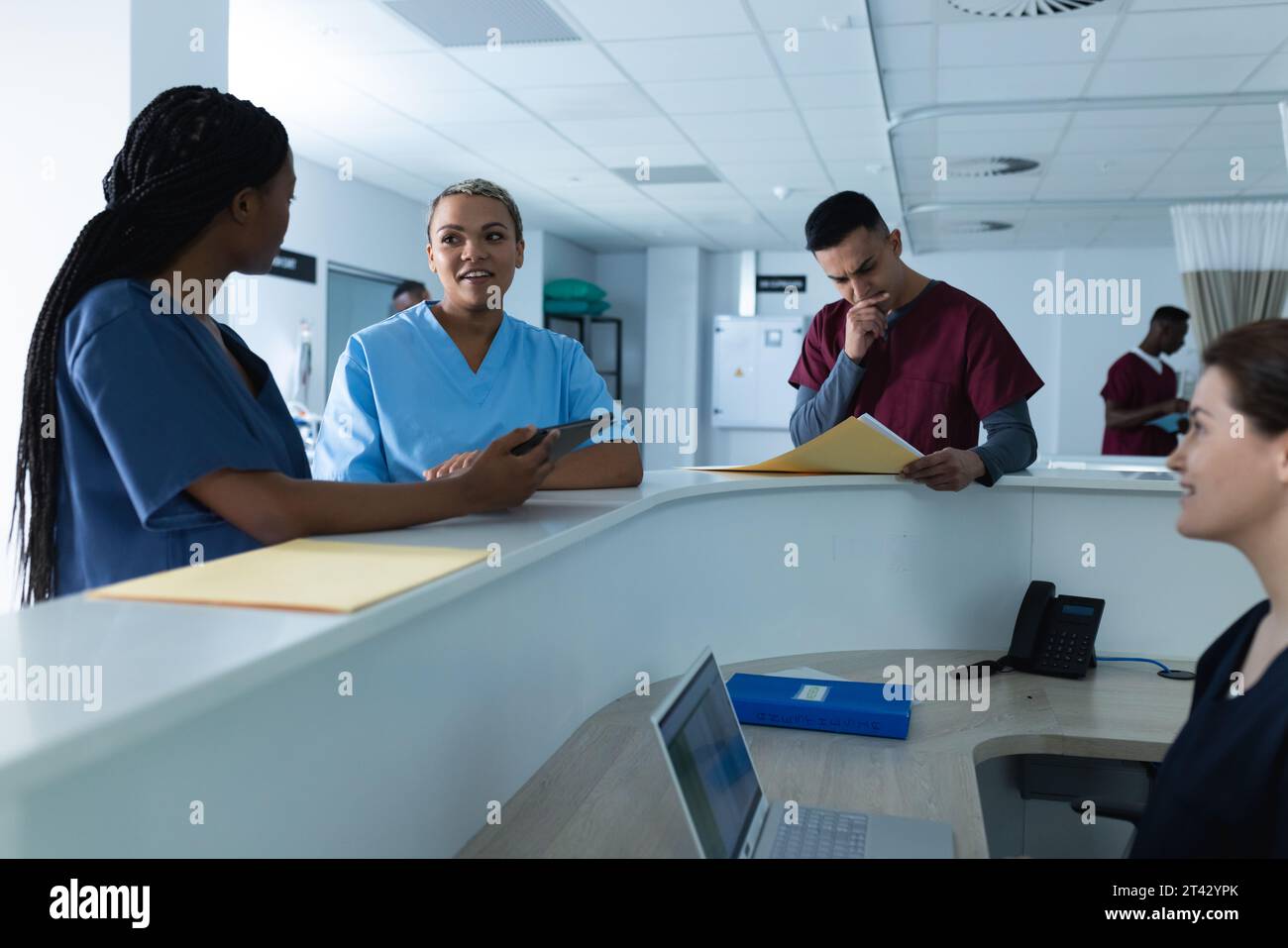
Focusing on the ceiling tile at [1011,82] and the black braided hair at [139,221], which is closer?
the black braided hair at [139,221]

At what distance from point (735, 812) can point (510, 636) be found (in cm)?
39

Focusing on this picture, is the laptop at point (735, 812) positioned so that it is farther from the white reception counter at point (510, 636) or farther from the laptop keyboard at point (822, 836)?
the white reception counter at point (510, 636)

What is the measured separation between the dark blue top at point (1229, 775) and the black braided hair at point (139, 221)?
118cm

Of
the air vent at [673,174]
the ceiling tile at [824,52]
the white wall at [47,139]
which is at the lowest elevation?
the white wall at [47,139]

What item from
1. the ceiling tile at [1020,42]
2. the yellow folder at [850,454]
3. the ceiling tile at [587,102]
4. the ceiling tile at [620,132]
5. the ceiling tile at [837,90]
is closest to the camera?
the yellow folder at [850,454]

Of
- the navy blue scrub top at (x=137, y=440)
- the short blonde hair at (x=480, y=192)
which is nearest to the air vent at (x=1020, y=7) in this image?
the short blonde hair at (x=480, y=192)

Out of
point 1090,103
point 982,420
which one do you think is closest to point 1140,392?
point 1090,103

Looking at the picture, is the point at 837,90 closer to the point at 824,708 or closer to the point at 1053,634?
the point at 1053,634

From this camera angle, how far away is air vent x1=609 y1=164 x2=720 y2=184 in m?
6.84

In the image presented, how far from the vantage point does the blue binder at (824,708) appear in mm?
1616

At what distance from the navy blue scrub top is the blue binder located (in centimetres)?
88
